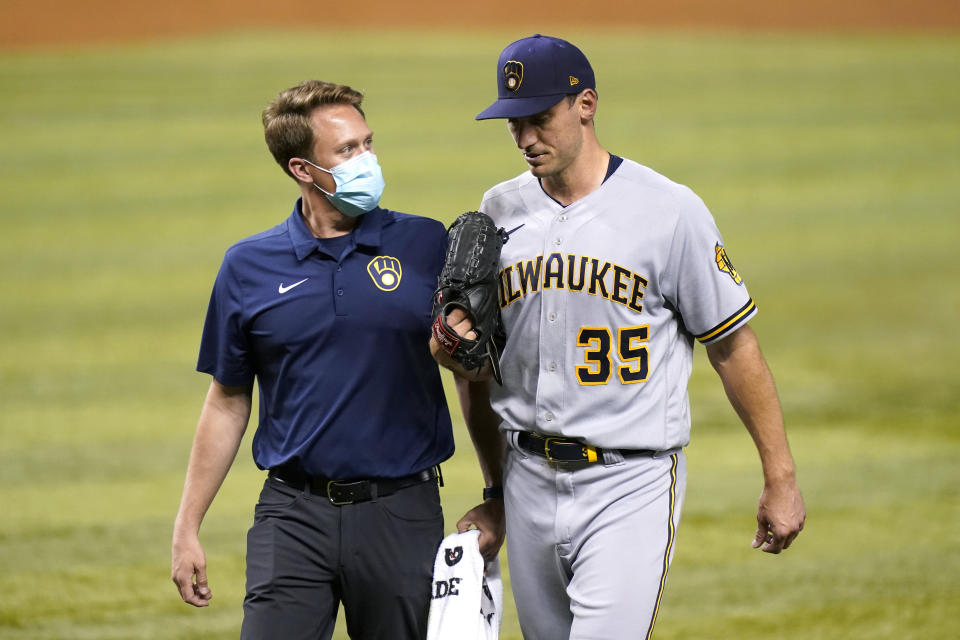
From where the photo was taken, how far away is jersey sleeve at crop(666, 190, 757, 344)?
3.17 meters

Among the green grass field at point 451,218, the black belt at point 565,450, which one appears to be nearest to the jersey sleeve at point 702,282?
the black belt at point 565,450

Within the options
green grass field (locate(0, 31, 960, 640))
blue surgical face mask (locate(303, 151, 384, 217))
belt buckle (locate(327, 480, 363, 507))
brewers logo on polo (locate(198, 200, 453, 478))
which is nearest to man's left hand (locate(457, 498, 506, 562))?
brewers logo on polo (locate(198, 200, 453, 478))

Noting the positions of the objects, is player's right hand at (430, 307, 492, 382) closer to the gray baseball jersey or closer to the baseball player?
the baseball player

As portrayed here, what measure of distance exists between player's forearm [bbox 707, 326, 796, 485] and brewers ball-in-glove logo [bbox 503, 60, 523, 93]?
2.82 ft

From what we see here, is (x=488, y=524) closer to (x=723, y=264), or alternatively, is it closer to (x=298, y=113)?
(x=723, y=264)

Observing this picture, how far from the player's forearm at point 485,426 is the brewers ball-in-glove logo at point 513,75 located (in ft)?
2.72

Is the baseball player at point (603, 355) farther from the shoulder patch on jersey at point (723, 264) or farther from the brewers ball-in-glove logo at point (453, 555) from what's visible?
the brewers ball-in-glove logo at point (453, 555)

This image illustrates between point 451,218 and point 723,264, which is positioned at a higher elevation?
point 451,218

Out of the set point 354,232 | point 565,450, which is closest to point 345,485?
point 565,450

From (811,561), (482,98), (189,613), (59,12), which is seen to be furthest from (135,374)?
(59,12)

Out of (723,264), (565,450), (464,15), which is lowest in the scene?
(565,450)

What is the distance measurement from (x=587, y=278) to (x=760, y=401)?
555mm

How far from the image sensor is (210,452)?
132 inches

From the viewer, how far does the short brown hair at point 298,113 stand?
3.28m
